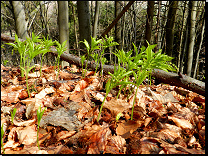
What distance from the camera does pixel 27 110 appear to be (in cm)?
113

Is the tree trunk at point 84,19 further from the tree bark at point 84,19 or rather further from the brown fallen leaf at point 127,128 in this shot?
the brown fallen leaf at point 127,128

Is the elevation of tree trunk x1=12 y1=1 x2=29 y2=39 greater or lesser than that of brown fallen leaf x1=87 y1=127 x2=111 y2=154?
greater

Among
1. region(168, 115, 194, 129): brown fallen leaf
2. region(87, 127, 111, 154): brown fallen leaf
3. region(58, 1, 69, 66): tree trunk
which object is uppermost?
region(58, 1, 69, 66): tree trunk

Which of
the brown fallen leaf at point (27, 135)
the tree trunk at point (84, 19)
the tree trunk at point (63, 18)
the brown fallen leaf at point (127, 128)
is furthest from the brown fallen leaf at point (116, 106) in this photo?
the tree trunk at point (84, 19)

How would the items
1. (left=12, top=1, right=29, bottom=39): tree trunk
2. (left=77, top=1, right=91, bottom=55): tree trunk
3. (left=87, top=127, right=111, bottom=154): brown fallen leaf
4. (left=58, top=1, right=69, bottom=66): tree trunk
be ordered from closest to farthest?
(left=87, top=127, right=111, bottom=154): brown fallen leaf
(left=58, top=1, right=69, bottom=66): tree trunk
(left=77, top=1, right=91, bottom=55): tree trunk
(left=12, top=1, right=29, bottom=39): tree trunk

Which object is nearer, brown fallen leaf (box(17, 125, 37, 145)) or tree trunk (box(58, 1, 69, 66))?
brown fallen leaf (box(17, 125, 37, 145))

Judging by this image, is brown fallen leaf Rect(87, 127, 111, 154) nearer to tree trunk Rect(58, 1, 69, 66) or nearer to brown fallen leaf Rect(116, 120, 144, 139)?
brown fallen leaf Rect(116, 120, 144, 139)

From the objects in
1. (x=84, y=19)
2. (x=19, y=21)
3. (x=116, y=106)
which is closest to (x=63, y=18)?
(x=84, y=19)

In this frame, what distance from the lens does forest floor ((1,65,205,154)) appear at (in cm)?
84

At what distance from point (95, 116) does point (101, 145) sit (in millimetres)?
299

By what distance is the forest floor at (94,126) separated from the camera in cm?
84

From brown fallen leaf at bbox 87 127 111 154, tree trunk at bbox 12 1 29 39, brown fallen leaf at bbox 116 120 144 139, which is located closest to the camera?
brown fallen leaf at bbox 87 127 111 154

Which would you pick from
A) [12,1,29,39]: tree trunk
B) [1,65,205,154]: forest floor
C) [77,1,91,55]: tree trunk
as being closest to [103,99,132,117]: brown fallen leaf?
[1,65,205,154]: forest floor

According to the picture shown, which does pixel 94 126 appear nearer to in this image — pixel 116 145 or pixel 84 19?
pixel 116 145
